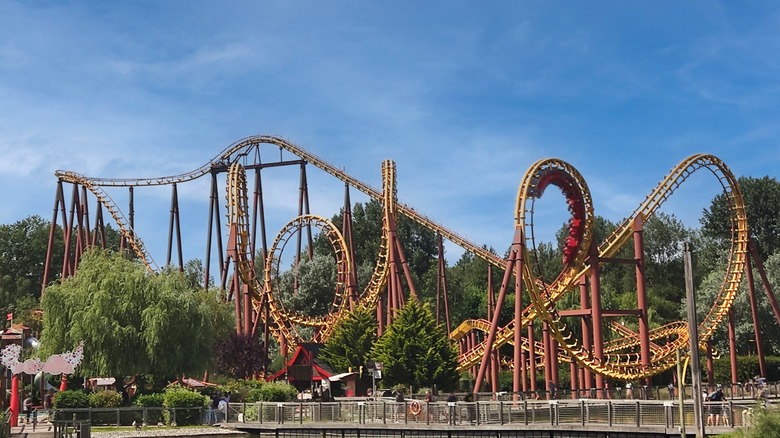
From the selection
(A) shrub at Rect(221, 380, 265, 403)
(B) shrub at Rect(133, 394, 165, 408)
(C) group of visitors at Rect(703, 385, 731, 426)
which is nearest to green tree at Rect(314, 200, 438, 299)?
(A) shrub at Rect(221, 380, 265, 403)

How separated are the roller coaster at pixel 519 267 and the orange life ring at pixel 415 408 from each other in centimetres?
618

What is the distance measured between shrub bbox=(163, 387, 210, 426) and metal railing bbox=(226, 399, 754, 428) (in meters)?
1.52

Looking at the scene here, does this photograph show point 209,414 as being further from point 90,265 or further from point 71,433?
point 90,265

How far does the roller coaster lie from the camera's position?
40.6m

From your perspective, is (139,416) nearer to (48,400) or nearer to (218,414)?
(218,414)

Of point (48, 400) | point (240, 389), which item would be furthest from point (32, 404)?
point (240, 389)

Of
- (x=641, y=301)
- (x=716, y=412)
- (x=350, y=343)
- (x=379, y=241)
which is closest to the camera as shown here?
(x=716, y=412)

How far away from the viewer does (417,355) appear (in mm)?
42375

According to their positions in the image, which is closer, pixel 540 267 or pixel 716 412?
pixel 716 412

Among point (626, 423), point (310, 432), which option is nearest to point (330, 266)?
point (310, 432)

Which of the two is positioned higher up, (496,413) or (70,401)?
(70,401)

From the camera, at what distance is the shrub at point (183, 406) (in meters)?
36.0

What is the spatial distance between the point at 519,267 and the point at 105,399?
57.4 ft

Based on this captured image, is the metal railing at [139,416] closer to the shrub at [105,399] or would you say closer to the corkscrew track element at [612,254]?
the shrub at [105,399]
